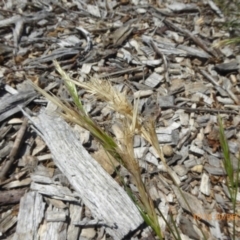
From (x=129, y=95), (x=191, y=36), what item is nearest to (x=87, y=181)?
(x=129, y=95)

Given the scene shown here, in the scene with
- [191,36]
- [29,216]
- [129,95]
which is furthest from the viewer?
[191,36]

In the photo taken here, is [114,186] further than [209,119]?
No

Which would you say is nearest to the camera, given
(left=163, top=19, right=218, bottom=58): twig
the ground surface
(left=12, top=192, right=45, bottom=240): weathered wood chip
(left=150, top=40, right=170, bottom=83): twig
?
(left=12, top=192, right=45, bottom=240): weathered wood chip

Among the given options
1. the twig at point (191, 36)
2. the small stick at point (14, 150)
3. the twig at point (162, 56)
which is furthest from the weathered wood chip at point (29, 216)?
the twig at point (191, 36)

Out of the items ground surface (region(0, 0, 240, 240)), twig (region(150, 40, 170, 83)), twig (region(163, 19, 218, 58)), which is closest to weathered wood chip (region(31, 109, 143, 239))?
ground surface (region(0, 0, 240, 240))

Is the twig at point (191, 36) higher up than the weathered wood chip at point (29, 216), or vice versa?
the twig at point (191, 36)

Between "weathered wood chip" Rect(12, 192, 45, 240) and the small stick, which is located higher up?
the small stick

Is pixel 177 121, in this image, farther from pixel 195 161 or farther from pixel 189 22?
pixel 189 22

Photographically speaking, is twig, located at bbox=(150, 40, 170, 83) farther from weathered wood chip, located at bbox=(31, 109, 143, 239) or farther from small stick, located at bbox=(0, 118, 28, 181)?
small stick, located at bbox=(0, 118, 28, 181)

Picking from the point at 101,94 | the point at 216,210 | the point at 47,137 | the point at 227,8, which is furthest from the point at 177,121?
the point at 227,8

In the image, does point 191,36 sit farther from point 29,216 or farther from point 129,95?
point 29,216

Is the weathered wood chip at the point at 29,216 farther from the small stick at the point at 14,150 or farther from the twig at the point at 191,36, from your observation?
the twig at the point at 191,36
